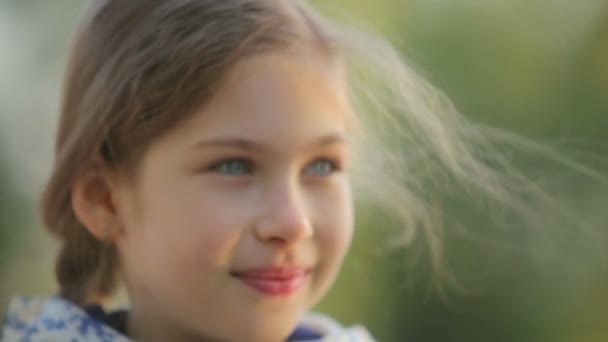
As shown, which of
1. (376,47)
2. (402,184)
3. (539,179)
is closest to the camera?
(376,47)

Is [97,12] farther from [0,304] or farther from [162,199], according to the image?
[0,304]

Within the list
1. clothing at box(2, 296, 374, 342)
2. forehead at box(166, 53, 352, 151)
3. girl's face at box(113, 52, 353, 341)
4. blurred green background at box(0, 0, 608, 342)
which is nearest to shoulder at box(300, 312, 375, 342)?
clothing at box(2, 296, 374, 342)

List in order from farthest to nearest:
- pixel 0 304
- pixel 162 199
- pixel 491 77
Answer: pixel 491 77, pixel 0 304, pixel 162 199

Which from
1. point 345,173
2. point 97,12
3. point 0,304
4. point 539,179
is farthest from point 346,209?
point 0,304

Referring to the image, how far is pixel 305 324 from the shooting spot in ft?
3.13

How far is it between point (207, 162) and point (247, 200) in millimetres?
44

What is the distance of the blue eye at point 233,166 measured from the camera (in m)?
0.77

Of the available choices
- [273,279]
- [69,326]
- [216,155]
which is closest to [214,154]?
[216,155]

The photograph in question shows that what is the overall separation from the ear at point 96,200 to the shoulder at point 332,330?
0.72 feet

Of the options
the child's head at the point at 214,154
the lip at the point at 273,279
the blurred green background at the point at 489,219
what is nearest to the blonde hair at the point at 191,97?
the child's head at the point at 214,154

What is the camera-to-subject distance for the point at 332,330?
953mm

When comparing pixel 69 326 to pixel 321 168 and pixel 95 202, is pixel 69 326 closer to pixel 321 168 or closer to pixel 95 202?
pixel 95 202

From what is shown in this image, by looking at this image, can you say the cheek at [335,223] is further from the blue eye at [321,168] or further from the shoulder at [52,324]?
the shoulder at [52,324]

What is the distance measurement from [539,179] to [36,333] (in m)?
0.63
